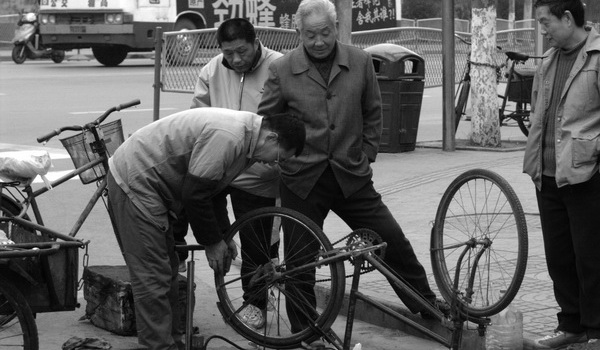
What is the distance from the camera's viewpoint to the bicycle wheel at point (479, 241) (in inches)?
207

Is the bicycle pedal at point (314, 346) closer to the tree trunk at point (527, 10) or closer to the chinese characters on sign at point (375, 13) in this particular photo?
the chinese characters on sign at point (375, 13)

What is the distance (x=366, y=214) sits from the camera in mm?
5781

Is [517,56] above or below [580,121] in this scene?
above

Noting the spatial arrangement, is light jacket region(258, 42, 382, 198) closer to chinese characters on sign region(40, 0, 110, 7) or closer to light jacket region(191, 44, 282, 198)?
light jacket region(191, 44, 282, 198)

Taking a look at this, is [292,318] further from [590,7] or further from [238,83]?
[590,7]

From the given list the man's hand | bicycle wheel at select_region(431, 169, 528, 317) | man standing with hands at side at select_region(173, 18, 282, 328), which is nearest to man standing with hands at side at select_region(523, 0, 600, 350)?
bicycle wheel at select_region(431, 169, 528, 317)

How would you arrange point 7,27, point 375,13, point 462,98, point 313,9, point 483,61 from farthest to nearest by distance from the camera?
point 7,27, point 375,13, point 462,98, point 483,61, point 313,9

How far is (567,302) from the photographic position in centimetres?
554

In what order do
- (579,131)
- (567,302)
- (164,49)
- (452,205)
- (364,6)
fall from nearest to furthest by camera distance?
(579,131)
(567,302)
(452,205)
(164,49)
(364,6)

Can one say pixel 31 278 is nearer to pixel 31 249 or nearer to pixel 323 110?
pixel 31 249

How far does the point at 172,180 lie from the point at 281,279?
28.3 inches

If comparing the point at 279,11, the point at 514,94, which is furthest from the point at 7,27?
the point at 514,94

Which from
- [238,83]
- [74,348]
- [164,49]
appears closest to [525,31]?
[164,49]

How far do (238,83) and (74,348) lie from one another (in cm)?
176
